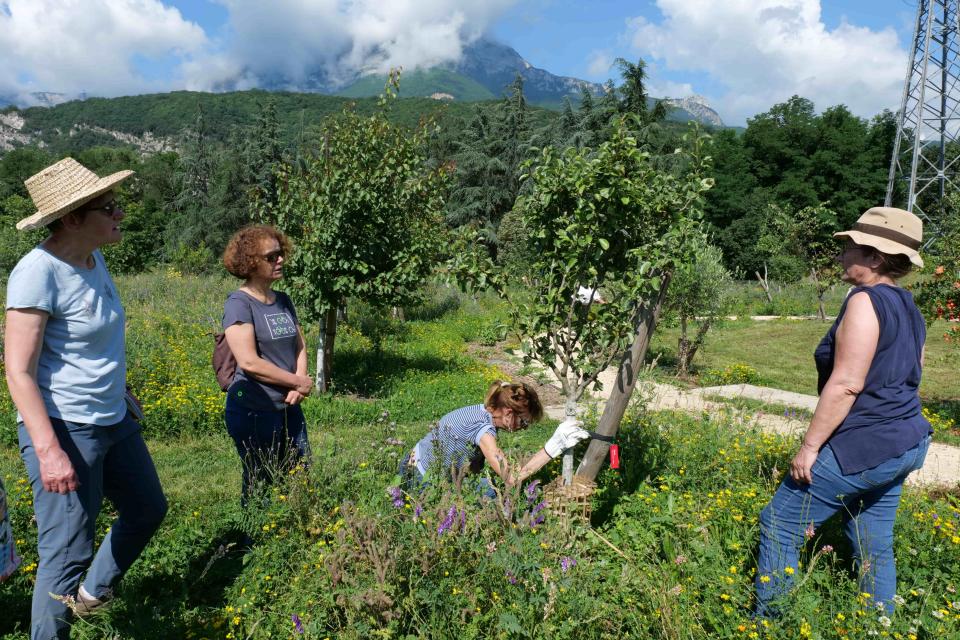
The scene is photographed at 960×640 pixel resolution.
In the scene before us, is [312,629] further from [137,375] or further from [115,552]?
[137,375]

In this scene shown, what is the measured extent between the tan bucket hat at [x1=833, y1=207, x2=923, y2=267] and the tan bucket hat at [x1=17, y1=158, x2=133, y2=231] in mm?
2928

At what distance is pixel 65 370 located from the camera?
220 centimetres

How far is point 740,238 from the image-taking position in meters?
38.1

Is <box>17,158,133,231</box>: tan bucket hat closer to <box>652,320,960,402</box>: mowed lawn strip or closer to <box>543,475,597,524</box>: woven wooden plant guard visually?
<box>543,475,597,524</box>: woven wooden plant guard

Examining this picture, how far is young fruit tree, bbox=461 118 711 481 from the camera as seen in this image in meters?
3.13

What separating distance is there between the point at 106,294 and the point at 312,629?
60.9 inches

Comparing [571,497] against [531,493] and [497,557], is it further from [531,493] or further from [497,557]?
[497,557]

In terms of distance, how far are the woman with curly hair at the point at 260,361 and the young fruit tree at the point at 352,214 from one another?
423cm

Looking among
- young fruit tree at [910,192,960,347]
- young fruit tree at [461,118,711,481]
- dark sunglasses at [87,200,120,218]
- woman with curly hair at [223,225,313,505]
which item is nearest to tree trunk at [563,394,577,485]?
young fruit tree at [461,118,711,481]

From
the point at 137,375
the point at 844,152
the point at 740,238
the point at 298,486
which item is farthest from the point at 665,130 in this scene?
the point at 298,486

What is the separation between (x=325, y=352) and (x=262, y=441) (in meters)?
4.71

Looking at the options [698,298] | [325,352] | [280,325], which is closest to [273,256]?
[280,325]

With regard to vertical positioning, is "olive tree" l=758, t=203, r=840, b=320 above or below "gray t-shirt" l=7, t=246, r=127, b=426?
above

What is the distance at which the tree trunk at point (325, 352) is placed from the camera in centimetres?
777
